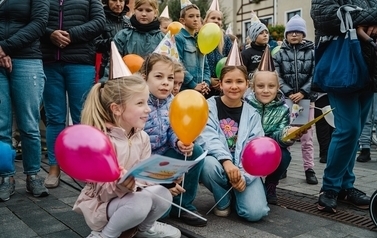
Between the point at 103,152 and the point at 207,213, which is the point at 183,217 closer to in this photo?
the point at 207,213

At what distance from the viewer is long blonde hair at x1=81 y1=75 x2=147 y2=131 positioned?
7.94 ft

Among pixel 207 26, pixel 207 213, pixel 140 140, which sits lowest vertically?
pixel 207 213

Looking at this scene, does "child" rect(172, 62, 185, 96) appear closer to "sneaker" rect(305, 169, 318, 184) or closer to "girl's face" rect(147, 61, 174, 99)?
"girl's face" rect(147, 61, 174, 99)

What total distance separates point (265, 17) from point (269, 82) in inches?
867

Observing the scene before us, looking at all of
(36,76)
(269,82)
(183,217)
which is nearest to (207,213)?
(183,217)

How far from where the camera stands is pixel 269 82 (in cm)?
359

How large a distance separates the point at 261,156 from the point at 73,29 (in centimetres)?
205

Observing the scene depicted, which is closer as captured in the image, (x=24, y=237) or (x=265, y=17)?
(x=24, y=237)

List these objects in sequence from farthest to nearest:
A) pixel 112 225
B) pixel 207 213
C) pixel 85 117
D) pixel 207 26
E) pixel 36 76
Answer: pixel 207 26 < pixel 36 76 < pixel 207 213 < pixel 85 117 < pixel 112 225

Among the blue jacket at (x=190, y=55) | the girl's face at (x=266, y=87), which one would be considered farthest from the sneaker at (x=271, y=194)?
the blue jacket at (x=190, y=55)

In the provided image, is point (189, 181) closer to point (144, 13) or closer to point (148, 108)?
point (148, 108)

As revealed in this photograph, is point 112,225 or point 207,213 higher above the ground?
point 112,225

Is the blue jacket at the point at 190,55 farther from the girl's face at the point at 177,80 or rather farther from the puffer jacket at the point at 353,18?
the puffer jacket at the point at 353,18

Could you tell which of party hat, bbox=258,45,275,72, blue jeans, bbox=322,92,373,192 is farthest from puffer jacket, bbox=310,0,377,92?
party hat, bbox=258,45,275,72
